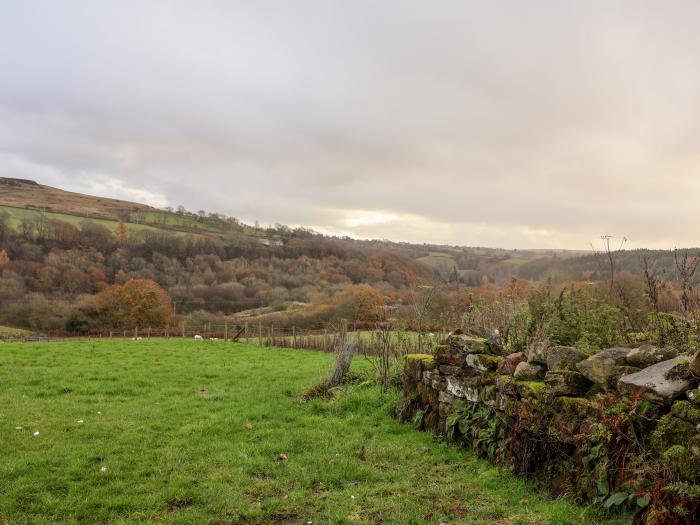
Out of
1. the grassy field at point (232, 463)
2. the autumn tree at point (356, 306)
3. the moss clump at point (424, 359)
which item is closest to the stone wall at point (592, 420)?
the grassy field at point (232, 463)

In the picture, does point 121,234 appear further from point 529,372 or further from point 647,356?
point 647,356

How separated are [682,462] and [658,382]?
2.46 ft

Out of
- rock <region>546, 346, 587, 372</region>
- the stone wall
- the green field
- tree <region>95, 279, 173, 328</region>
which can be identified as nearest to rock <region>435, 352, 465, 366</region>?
the stone wall

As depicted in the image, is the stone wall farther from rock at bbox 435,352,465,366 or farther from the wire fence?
the wire fence

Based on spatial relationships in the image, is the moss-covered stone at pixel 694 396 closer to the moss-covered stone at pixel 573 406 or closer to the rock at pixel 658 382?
the rock at pixel 658 382

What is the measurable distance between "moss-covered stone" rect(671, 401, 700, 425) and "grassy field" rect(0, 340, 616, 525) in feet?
4.25

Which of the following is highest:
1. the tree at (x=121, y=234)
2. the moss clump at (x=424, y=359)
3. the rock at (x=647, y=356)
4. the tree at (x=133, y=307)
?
the tree at (x=121, y=234)

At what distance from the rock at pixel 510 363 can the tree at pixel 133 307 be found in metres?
42.4

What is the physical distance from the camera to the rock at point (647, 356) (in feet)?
15.0

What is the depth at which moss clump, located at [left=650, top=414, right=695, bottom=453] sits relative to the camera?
385cm

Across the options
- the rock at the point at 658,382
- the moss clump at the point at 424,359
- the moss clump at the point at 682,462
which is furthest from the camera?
the moss clump at the point at 424,359

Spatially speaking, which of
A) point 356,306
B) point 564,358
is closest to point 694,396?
point 564,358

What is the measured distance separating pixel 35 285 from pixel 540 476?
73.3 m

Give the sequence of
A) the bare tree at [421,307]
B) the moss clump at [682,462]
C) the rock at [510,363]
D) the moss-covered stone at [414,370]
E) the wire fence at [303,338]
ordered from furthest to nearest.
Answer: the wire fence at [303,338], the bare tree at [421,307], the moss-covered stone at [414,370], the rock at [510,363], the moss clump at [682,462]
